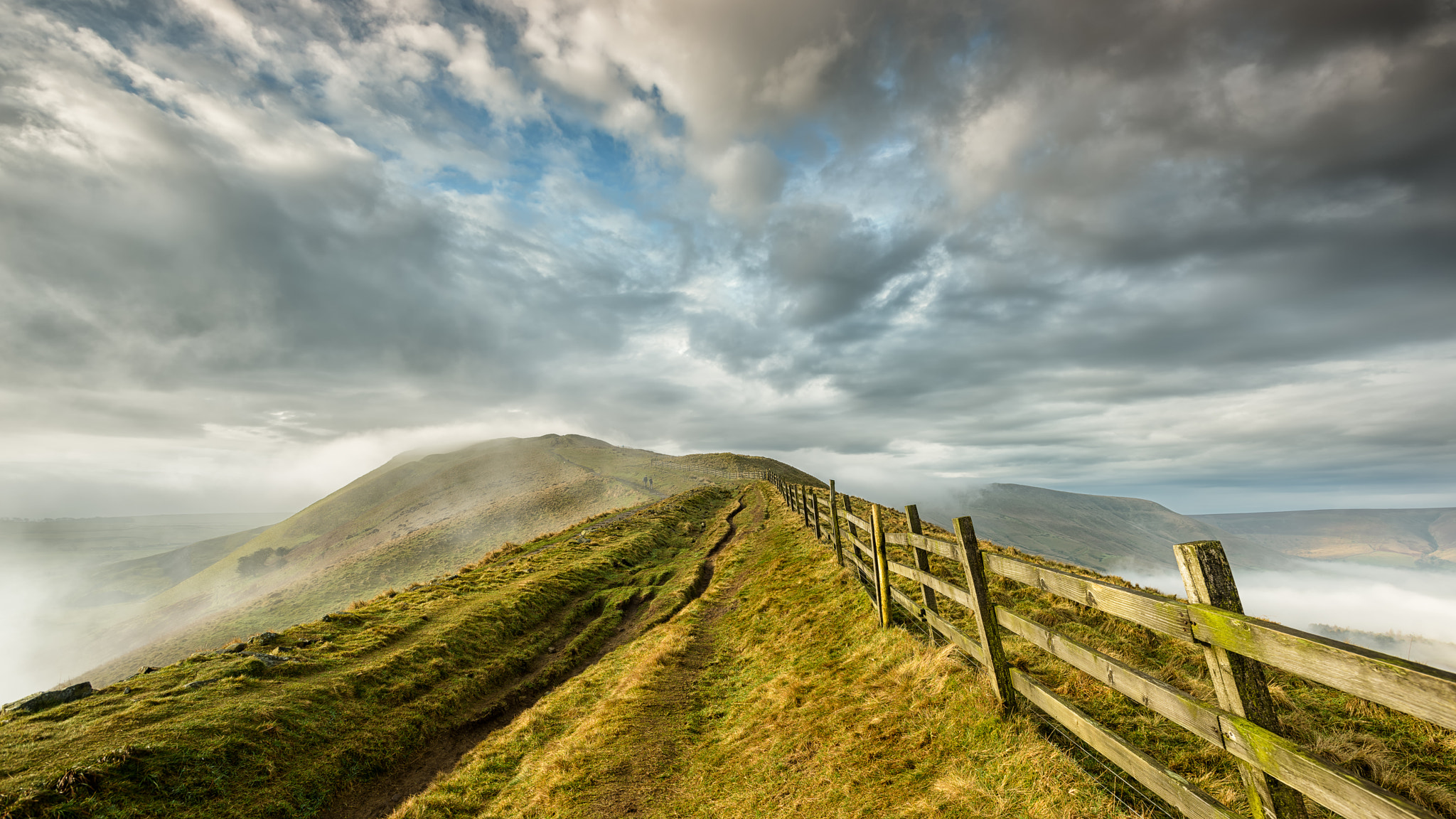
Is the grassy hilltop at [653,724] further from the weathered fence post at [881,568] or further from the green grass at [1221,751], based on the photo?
the weathered fence post at [881,568]

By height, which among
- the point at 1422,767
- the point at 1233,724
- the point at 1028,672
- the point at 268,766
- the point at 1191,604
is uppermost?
the point at 1191,604

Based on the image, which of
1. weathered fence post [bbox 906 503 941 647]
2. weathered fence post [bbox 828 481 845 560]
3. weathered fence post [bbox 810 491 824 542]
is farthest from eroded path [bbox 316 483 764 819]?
weathered fence post [bbox 906 503 941 647]

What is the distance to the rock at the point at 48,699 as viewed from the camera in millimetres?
12070

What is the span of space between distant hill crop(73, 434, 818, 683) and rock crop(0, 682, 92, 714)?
188 ft

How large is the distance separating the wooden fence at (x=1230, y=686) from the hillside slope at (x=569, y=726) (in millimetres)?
839

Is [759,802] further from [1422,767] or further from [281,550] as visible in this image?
[281,550]

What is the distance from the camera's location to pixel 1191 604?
3.96 meters

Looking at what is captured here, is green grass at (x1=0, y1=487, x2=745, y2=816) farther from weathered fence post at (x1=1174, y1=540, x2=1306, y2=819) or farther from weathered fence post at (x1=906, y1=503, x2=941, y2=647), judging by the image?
weathered fence post at (x1=1174, y1=540, x2=1306, y2=819)

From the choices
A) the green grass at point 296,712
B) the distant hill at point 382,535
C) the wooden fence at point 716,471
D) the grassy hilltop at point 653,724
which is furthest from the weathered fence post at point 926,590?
the wooden fence at point 716,471

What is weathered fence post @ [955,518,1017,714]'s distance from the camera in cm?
662

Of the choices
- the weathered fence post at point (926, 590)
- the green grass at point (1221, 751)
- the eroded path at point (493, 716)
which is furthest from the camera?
the eroded path at point (493, 716)

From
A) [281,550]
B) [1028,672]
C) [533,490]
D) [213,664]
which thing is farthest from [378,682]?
[281,550]

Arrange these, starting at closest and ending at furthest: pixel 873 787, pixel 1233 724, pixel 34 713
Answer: pixel 1233 724
pixel 873 787
pixel 34 713

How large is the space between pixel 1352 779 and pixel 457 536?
94.8 m
